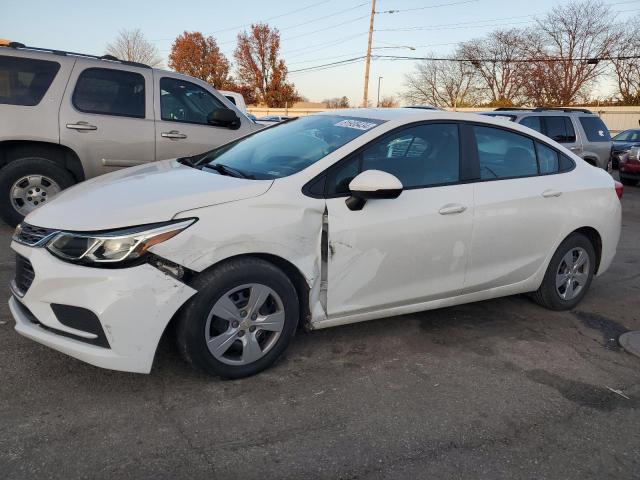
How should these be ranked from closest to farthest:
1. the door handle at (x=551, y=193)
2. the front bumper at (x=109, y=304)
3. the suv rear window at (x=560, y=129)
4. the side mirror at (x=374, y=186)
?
the front bumper at (x=109, y=304), the side mirror at (x=374, y=186), the door handle at (x=551, y=193), the suv rear window at (x=560, y=129)

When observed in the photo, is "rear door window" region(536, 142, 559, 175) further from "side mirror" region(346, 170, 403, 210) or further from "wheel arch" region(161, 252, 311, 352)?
"wheel arch" region(161, 252, 311, 352)

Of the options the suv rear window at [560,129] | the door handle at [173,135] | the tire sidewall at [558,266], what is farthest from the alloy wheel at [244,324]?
the suv rear window at [560,129]

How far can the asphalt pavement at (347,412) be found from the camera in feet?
8.14

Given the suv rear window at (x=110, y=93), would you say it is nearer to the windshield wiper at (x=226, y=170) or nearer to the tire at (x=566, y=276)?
the windshield wiper at (x=226, y=170)

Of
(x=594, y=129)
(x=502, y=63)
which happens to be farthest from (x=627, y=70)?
(x=594, y=129)

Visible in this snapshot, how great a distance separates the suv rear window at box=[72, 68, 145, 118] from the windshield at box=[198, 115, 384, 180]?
2.76m

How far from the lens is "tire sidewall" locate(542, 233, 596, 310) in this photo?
444 cm

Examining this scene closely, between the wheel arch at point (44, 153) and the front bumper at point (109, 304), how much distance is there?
12.3 feet

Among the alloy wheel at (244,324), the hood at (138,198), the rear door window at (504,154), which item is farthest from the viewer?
the rear door window at (504,154)

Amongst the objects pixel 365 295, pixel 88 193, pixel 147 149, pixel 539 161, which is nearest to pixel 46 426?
pixel 88 193

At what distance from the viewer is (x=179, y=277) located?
2.86 metres

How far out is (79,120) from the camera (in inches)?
243

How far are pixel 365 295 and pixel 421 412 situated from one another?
808 millimetres

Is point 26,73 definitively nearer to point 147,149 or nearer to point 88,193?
point 147,149
